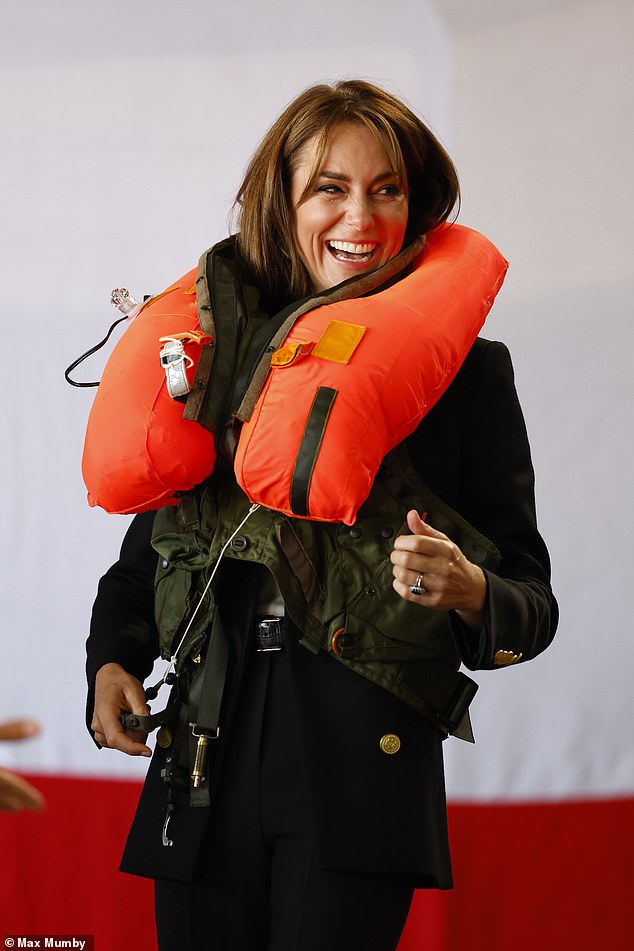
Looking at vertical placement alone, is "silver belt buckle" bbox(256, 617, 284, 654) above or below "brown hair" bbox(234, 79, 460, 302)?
below

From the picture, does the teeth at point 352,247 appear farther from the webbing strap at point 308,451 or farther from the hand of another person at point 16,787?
the hand of another person at point 16,787

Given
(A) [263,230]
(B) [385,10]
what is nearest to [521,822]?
(A) [263,230]

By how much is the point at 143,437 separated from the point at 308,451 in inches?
8.1

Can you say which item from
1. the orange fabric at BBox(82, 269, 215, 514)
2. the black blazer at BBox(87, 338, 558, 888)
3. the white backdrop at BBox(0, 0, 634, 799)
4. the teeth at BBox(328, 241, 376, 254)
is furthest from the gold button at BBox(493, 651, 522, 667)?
the white backdrop at BBox(0, 0, 634, 799)

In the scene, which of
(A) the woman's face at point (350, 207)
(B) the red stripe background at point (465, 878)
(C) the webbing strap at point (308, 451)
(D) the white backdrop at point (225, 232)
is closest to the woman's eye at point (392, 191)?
(A) the woman's face at point (350, 207)

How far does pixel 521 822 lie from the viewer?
2279mm

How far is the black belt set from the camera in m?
1.16

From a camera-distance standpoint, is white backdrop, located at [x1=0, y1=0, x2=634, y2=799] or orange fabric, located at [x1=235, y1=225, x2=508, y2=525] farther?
white backdrop, located at [x1=0, y1=0, x2=634, y2=799]

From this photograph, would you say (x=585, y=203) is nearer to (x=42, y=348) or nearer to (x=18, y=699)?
(x=42, y=348)

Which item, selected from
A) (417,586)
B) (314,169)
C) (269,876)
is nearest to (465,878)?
(269,876)

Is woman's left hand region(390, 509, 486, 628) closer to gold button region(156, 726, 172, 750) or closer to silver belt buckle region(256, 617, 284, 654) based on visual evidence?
silver belt buckle region(256, 617, 284, 654)

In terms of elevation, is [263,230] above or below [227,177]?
below

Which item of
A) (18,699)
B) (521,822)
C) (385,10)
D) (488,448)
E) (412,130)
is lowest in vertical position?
(521,822)

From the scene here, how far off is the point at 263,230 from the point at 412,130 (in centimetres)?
21
